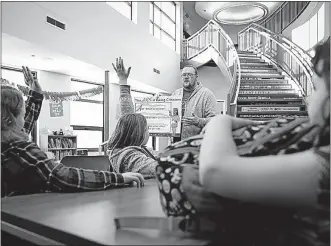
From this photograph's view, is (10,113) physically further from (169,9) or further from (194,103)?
(169,9)

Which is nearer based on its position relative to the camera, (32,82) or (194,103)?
(32,82)

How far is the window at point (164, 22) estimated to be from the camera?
1056cm

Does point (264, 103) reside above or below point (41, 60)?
below

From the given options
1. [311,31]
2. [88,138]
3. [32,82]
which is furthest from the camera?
[311,31]

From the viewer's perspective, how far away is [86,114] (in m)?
8.80

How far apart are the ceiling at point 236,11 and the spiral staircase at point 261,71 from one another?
878mm

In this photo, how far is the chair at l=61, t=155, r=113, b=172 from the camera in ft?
7.76

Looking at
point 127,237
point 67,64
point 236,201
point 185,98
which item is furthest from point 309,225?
point 67,64

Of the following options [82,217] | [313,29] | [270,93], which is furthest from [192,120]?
[313,29]

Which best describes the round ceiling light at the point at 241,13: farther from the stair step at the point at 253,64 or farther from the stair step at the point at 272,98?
the stair step at the point at 272,98

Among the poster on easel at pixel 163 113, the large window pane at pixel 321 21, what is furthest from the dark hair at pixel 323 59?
the large window pane at pixel 321 21

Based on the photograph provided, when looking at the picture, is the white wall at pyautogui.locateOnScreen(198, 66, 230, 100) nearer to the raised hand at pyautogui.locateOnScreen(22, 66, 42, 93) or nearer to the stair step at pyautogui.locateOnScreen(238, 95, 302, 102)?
the stair step at pyautogui.locateOnScreen(238, 95, 302, 102)

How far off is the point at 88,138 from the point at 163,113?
5456 mm

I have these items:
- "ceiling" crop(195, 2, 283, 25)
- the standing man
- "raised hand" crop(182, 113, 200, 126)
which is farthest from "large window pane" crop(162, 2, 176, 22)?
"raised hand" crop(182, 113, 200, 126)
